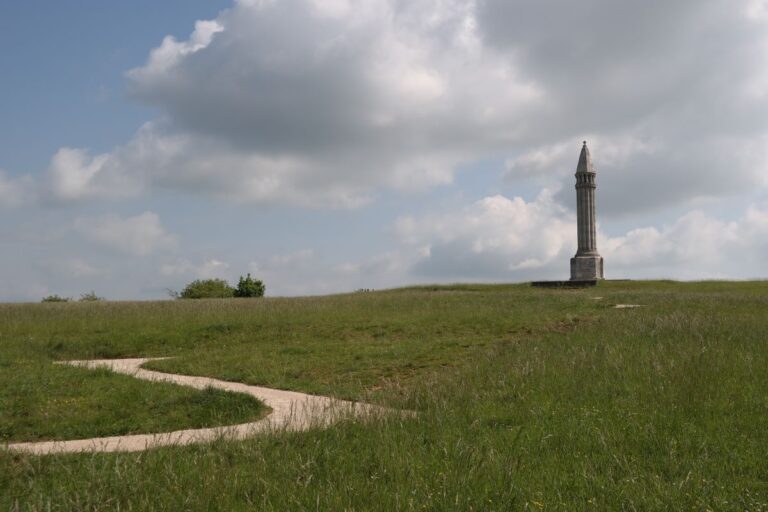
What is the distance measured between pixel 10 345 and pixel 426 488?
62.7 ft

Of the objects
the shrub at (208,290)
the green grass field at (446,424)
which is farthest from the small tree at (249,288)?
the green grass field at (446,424)

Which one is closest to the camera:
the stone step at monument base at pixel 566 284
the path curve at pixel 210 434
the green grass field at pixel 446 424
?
the green grass field at pixel 446 424

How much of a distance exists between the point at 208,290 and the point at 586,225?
43.1 metres

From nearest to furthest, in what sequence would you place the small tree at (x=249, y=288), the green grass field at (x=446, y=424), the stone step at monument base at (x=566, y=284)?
the green grass field at (x=446, y=424) → the stone step at monument base at (x=566, y=284) → the small tree at (x=249, y=288)

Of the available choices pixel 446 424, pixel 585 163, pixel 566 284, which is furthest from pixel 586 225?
pixel 446 424

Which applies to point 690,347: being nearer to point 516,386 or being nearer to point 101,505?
point 516,386

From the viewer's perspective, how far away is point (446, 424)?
847cm

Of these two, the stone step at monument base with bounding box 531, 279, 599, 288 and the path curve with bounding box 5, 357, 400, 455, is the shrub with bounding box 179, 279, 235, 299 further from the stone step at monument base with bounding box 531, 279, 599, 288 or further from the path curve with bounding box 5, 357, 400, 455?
the path curve with bounding box 5, 357, 400, 455

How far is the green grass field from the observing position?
5.95 m

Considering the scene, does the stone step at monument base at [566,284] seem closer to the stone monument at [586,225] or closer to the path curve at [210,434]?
the stone monument at [586,225]

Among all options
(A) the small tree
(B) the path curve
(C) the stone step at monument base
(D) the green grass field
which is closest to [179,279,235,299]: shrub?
(A) the small tree

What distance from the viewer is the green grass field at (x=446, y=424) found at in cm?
595

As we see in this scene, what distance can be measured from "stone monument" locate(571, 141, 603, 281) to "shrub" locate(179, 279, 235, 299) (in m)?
39.2

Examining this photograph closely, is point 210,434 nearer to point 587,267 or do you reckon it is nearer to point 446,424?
point 446,424
